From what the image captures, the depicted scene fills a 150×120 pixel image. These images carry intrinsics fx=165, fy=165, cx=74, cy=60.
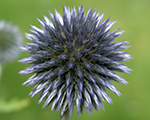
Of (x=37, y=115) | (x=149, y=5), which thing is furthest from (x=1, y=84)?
(x=149, y=5)

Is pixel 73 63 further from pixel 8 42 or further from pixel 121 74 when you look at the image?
pixel 121 74

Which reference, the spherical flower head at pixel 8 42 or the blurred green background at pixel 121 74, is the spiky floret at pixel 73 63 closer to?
the blurred green background at pixel 121 74

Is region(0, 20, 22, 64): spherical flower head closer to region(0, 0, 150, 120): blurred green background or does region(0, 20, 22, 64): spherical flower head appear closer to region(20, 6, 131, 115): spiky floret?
region(0, 0, 150, 120): blurred green background

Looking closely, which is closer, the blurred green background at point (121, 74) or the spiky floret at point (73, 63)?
the spiky floret at point (73, 63)

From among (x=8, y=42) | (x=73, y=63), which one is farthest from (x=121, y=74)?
(x=73, y=63)

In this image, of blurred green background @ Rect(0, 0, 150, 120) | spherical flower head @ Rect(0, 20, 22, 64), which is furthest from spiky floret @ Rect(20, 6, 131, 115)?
spherical flower head @ Rect(0, 20, 22, 64)

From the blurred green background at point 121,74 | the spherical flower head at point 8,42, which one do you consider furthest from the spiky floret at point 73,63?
the spherical flower head at point 8,42
